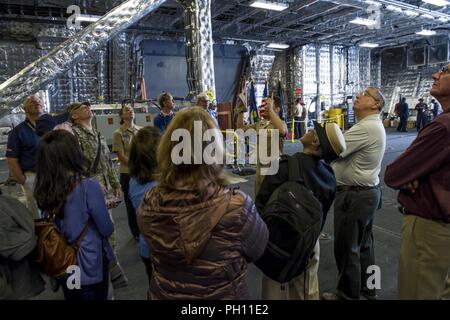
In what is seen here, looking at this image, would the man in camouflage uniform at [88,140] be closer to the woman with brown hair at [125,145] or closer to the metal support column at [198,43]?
the woman with brown hair at [125,145]

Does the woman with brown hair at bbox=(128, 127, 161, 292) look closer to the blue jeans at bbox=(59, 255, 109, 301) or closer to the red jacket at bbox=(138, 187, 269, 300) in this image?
the blue jeans at bbox=(59, 255, 109, 301)

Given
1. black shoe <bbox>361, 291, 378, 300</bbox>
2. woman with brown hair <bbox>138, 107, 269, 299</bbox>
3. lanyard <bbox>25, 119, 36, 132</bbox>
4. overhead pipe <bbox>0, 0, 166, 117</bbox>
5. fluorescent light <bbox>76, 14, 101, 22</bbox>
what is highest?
fluorescent light <bbox>76, 14, 101, 22</bbox>

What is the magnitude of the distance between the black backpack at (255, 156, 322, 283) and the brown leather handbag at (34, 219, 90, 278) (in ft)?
3.01

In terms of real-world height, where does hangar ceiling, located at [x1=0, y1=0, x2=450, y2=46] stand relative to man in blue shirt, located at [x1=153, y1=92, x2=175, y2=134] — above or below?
above

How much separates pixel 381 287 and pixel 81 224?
224 cm

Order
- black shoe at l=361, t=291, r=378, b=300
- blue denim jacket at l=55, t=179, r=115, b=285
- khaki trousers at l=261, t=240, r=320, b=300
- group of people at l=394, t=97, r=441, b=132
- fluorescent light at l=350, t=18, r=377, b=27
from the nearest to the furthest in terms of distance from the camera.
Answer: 1. blue denim jacket at l=55, t=179, r=115, b=285
2. khaki trousers at l=261, t=240, r=320, b=300
3. black shoe at l=361, t=291, r=378, b=300
4. fluorescent light at l=350, t=18, r=377, b=27
5. group of people at l=394, t=97, r=441, b=132

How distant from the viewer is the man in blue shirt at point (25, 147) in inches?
114

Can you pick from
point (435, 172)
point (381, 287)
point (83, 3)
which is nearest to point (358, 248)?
point (381, 287)

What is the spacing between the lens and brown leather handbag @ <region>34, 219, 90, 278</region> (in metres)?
1.49

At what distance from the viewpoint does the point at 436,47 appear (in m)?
14.4

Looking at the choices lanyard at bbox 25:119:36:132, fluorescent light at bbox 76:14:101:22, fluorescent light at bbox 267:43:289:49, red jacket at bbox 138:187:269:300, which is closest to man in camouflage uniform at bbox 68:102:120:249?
lanyard at bbox 25:119:36:132

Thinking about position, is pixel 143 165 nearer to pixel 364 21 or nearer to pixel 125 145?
pixel 125 145

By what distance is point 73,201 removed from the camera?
154cm

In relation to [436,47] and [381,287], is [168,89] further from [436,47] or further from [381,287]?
[436,47]
